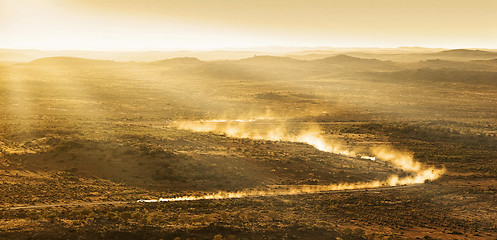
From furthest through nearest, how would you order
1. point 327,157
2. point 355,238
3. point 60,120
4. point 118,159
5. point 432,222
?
point 60,120, point 327,157, point 118,159, point 432,222, point 355,238

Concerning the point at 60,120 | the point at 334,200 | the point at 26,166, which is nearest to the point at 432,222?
the point at 334,200

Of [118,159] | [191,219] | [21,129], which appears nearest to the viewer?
[191,219]

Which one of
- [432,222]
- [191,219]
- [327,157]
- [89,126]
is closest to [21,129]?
[89,126]

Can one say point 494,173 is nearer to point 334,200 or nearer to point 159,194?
point 334,200

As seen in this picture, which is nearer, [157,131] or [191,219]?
[191,219]

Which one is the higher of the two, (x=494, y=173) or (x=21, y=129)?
(x=21, y=129)

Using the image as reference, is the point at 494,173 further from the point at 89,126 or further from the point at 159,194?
the point at 89,126
